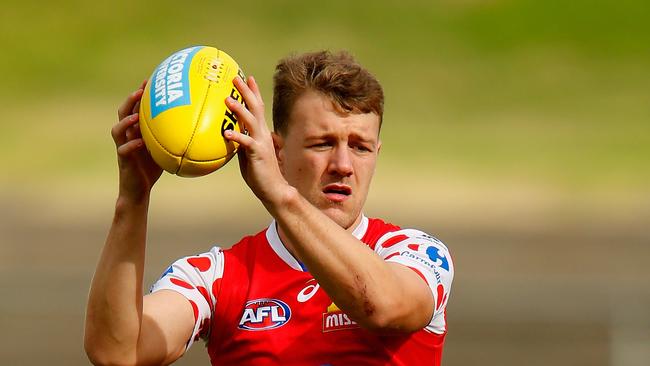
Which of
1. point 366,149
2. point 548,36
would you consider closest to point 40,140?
point 548,36

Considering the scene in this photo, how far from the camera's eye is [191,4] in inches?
899

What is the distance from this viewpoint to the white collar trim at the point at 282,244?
4.41m

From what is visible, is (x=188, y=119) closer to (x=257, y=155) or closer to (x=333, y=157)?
(x=257, y=155)

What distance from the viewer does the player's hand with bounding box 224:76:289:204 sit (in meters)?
3.49

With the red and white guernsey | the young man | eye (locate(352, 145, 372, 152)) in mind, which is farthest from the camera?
eye (locate(352, 145, 372, 152))

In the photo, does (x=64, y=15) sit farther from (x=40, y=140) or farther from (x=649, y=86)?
(x=649, y=86)

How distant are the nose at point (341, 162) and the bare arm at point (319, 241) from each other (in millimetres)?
616

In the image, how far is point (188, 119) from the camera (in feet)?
11.7

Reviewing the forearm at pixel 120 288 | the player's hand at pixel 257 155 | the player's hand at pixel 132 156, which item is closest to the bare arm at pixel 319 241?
the player's hand at pixel 257 155

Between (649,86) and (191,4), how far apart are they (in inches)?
363

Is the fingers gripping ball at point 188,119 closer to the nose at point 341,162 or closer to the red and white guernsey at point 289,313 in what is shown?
the nose at point 341,162

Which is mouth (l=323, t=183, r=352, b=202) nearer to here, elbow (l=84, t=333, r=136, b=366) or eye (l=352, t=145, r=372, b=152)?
eye (l=352, t=145, r=372, b=152)

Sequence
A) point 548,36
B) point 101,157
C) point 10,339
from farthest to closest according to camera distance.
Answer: point 548,36 < point 101,157 < point 10,339

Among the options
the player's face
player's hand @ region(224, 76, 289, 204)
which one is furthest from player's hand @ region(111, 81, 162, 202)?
the player's face
